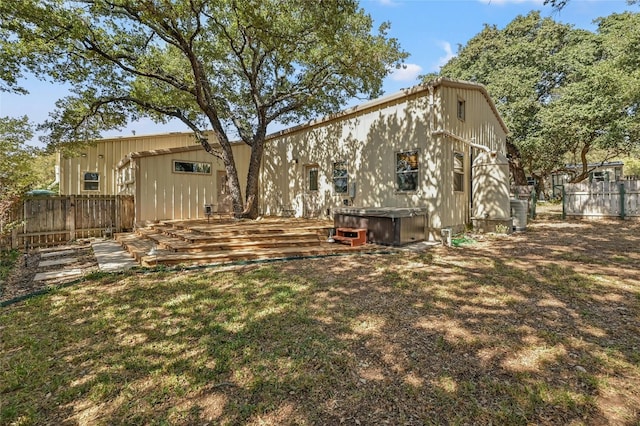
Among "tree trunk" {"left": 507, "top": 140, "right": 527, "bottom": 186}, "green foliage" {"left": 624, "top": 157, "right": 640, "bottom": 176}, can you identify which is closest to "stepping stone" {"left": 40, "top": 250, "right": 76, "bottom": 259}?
"tree trunk" {"left": 507, "top": 140, "right": 527, "bottom": 186}

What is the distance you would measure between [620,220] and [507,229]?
659cm

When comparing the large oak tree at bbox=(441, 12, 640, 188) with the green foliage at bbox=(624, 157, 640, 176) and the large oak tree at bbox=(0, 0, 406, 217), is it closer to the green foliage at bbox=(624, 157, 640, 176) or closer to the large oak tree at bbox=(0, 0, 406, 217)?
the large oak tree at bbox=(0, 0, 406, 217)

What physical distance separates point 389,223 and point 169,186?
815 centimetres

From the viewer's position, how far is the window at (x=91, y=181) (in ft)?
48.1

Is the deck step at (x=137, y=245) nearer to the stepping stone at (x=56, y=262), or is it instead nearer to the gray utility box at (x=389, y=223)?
the stepping stone at (x=56, y=262)

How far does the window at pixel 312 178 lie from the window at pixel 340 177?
3.34 ft

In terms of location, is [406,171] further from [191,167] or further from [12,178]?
[12,178]

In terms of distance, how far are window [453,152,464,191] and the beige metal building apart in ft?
0.10

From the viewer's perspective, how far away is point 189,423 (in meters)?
1.93

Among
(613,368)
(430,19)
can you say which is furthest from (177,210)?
(613,368)

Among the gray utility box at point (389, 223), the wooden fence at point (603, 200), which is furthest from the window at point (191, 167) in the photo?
the wooden fence at point (603, 200)

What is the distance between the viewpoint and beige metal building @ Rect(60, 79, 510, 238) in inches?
326

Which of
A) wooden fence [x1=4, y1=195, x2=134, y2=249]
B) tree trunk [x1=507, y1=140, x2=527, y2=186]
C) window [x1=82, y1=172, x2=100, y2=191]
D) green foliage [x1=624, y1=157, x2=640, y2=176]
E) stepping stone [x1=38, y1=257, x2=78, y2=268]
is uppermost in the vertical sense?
green foliage [x1=624, y1=157, x2=640, y2=176]

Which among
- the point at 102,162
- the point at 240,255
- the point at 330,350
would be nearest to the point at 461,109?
the point at 240,255
